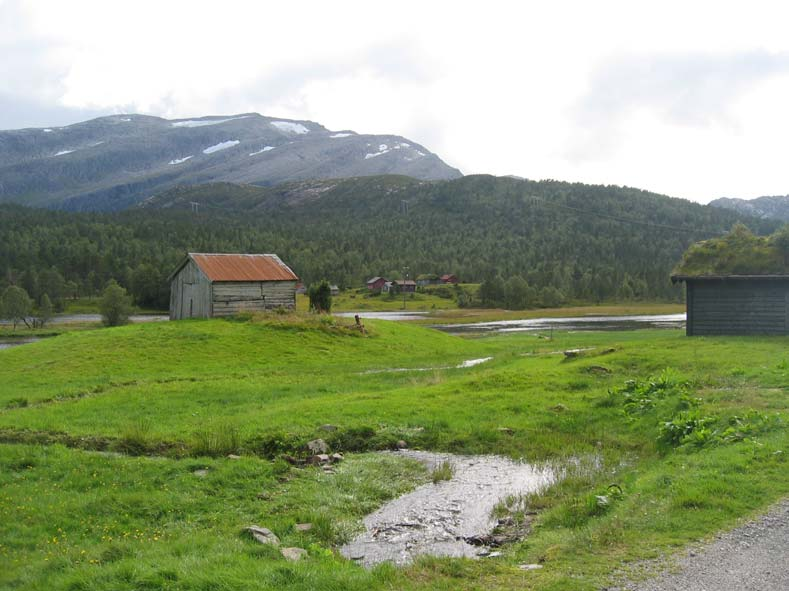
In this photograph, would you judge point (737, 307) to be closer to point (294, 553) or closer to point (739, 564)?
point (739, 564)

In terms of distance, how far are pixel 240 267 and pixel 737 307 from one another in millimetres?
38995

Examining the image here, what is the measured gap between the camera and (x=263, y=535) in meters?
11.8

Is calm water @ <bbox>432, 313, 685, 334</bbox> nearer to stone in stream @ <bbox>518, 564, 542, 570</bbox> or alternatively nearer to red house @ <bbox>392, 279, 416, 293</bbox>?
stone in stream @ <bbox>518, 564, 542, 570</bbox>

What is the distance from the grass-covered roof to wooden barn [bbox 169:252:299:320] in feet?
109

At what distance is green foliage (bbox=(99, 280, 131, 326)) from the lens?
299ft

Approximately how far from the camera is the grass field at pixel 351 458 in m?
10.1

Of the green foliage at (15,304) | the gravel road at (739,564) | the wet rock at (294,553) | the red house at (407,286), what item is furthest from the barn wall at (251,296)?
the red house at (407,286)

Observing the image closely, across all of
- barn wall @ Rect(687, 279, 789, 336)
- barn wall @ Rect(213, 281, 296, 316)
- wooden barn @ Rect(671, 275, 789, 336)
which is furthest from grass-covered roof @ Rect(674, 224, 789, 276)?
barn wall @ Rect(213, 281, 296, 316)

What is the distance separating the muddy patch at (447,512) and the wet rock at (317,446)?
261 centimetres

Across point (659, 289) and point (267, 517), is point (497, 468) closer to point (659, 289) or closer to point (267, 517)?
point (267, 517)

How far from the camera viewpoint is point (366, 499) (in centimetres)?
1482

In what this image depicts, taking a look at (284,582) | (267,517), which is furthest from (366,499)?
(284,582)

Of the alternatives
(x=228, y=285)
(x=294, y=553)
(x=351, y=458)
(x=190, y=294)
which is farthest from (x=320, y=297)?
(x=294, y=553)

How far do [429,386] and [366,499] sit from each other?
14.1 meters
